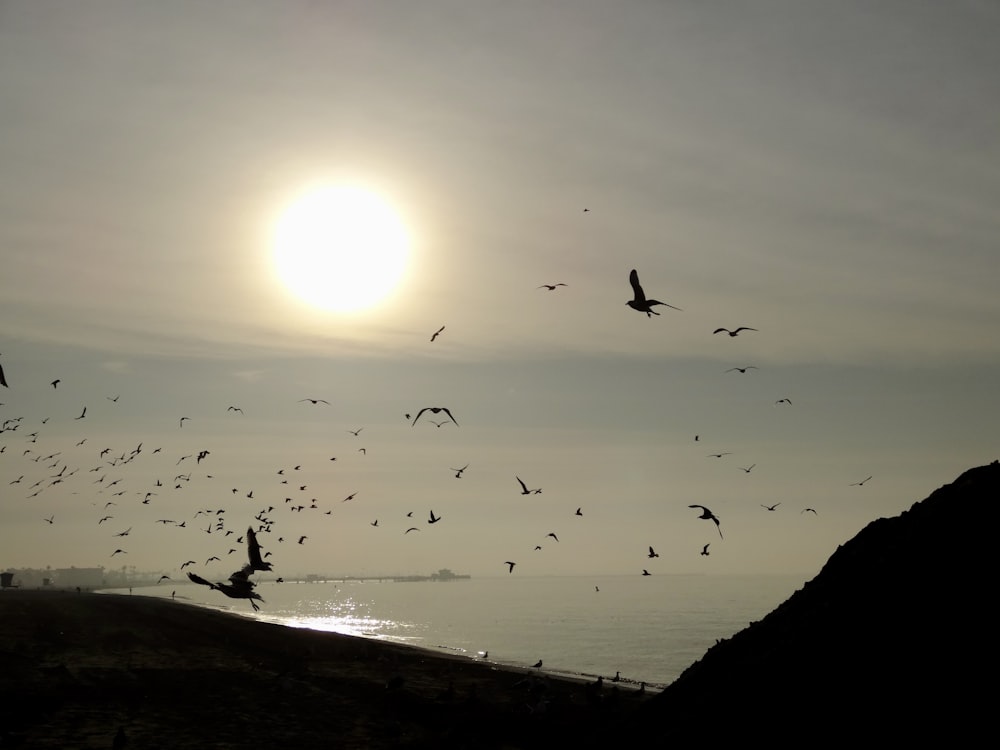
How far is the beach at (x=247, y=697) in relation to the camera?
23812 millimetres

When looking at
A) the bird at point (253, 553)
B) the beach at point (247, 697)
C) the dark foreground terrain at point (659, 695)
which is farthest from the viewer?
the beach at point (247, 697)

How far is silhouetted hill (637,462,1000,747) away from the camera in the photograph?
13.1m

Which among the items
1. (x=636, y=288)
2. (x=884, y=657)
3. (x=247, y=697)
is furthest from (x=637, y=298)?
(x=247, y=697)

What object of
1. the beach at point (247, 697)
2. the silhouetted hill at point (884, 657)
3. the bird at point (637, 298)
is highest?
the bird at point (637, 298)

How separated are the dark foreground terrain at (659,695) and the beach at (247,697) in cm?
12

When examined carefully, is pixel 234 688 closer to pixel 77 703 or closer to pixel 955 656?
pixel 77 703

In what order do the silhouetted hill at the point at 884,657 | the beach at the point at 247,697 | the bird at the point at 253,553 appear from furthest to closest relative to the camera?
1. the beach at the point at 247,697
2. the bird at the point at 253,553
3. the silhouetted hill at the point at 884,657

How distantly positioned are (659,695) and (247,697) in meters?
18.3

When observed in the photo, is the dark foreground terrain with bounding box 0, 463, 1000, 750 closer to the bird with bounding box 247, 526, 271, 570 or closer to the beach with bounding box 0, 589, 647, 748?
the beach with bounding box 0, 589, 647, 748

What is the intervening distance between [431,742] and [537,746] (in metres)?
3.72

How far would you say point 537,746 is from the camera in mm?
25484

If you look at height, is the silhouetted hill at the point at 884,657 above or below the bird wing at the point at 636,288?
below

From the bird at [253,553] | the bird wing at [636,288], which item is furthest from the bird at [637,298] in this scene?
the bird at [253,553]

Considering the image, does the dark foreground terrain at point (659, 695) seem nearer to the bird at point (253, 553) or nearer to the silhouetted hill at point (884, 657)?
the silhouetted hill at point (884, 657)
